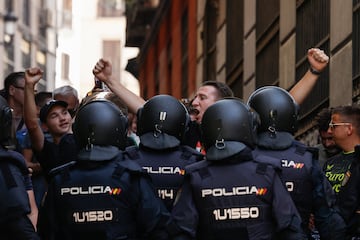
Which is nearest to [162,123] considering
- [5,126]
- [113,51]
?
[5,126]

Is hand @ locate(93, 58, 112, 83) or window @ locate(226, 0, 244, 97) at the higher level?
hand @ locate(93, 58, 112, 83)

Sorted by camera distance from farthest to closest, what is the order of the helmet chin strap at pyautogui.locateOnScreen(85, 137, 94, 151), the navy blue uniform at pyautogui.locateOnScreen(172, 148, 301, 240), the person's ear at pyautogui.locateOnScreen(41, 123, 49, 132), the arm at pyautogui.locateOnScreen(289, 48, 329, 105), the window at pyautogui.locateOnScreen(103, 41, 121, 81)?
the window at pyautogui.locateOnScreen(103, 41, 121, 81) < the person's ear at pyautogui.locateOnScreen(41, 123, 49, 132) < the arm at pyautogui.locateOnScreen(289, 48, 329, 105) < the helmet chin strap at pyautogui.locateOnScreen(85, 137, 94, 151) < the navy blue uniform at pyautogui.locateOnScreen(172, 148, 301, 240)

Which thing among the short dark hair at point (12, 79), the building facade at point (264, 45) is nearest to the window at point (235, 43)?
the building facade at point (264, 45)

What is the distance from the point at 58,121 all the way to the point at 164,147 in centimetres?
197

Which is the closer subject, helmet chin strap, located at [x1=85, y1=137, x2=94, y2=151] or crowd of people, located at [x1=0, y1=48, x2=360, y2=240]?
crowd of people, located at [x1=0, y1=48, x2=360, y2=240]

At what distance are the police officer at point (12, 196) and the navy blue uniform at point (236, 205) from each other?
111 cm

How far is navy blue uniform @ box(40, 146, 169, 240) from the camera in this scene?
8242mm

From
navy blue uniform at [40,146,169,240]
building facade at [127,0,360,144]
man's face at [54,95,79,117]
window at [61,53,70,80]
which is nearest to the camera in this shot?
navy blue uniform at [40,146,169,240]

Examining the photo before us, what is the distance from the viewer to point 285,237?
315 inches

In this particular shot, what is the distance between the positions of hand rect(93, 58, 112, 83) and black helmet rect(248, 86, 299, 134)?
1695 millimetres

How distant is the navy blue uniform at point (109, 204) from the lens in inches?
324

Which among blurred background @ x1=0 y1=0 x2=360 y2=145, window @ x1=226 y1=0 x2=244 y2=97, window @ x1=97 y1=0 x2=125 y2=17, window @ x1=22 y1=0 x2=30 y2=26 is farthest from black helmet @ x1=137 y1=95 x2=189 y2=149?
window @ x1=97 y1=0 x2=125 y2=17

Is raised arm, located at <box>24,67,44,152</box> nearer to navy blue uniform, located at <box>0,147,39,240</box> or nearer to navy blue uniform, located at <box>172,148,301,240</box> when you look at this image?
navy blue uniform, located at <box>0,147,39,240</box>

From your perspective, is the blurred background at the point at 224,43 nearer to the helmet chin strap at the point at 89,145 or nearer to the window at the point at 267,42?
the window at the point at 267,42
